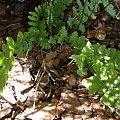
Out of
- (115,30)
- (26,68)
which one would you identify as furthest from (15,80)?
(115,30)

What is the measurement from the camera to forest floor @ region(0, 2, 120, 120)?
2211 millimetres

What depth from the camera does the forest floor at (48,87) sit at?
2211 mm

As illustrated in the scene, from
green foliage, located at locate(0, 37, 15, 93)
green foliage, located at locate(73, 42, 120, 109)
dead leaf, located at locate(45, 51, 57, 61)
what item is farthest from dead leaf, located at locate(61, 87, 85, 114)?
green foliage, located at locate(0, 37, 15, 93)

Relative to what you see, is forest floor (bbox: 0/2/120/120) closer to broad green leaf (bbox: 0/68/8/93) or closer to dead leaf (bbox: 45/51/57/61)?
dead leaf (bbox: 45/51/57/61)

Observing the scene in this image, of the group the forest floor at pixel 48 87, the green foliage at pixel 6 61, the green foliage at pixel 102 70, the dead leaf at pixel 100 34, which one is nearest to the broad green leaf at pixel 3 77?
the green foliage at pixel 6 61

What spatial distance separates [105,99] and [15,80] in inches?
27.6

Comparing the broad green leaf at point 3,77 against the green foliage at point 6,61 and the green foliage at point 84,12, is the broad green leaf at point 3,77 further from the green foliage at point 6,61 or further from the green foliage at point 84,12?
the green foliage at point 84,12

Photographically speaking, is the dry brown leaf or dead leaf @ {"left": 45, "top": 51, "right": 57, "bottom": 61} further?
dead leaf @ {"left": 45, "top": 51, "right": 57, "bottom": 61}

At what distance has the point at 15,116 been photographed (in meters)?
2.19

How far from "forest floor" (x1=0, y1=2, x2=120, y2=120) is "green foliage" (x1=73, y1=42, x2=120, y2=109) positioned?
16 centimetres

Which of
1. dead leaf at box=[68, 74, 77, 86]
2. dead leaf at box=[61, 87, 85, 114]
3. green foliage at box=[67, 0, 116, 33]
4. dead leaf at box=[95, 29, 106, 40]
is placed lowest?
dead leaf at box=[61, 87, 85, 114]

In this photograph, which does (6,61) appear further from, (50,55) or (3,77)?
(50,55)

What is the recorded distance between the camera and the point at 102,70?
6.95ft

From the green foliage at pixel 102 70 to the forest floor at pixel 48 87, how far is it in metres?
0.16
